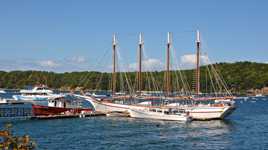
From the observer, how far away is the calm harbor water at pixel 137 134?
61719 millimetres

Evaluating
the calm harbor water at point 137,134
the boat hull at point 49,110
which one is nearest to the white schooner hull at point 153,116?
the calm harbor water at point 137,134

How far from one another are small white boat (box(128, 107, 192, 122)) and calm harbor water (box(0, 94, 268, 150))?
2.84m

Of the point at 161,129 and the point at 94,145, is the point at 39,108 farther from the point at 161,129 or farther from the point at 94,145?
the point at 94,145

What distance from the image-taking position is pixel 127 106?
113m

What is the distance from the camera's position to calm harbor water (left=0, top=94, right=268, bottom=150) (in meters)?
61.7

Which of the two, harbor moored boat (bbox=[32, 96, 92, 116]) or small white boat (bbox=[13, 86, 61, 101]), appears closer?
harbor moored boat (bbox=[32, 96, 92, 116])

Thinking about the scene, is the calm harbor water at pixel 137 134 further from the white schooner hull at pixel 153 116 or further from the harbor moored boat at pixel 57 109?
the harbor moored boat at pixel 57 109

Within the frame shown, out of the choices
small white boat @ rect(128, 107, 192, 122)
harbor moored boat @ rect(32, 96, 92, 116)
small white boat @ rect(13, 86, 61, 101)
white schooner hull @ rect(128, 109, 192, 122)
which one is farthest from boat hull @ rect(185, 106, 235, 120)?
small white boat @ rect(13, 86, 61, 101)

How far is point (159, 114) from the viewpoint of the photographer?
101 m

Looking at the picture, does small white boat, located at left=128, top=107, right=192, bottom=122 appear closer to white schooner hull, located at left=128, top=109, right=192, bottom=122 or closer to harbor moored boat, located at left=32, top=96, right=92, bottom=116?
white schooner hull, located at left=128, top=109, right=192, bottom=122

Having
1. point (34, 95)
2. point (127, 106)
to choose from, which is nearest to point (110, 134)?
point (127, 106)

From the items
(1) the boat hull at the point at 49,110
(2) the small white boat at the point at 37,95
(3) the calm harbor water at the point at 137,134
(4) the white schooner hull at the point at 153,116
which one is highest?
(2) the small white boat at the point at 37,95

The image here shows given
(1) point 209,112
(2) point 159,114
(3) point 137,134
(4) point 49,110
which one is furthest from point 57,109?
(3) point 137,134

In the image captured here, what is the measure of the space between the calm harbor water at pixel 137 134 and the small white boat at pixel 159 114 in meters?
2.84
